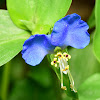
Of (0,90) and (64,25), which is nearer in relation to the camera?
(64,25)

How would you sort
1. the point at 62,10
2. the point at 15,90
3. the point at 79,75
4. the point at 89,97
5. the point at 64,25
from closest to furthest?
1. the point at 64,25
2. the point at 62,10
3. the point at 89,97
4. the point at 79,75
5. the point at 15,90

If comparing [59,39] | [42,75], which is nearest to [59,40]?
[59,39]

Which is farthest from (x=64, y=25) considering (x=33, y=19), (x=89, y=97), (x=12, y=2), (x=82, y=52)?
(x=82, y=52)

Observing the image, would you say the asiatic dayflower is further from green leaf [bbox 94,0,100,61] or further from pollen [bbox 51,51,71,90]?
green leaf [bbox 94,0,100,61]

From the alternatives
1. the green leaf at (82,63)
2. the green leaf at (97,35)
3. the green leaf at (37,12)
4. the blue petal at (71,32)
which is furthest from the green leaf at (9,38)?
the green leaf at (82,63)

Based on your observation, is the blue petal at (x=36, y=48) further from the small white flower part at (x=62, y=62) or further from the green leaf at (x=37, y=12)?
the green leaf at (x=37, y=12)

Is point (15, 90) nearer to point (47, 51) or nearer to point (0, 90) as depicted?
point (0, 90)

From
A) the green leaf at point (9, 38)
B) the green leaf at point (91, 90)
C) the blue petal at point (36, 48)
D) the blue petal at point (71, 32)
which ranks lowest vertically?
the green leaf at point (91, 90)

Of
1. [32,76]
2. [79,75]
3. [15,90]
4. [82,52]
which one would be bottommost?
[15,90]
